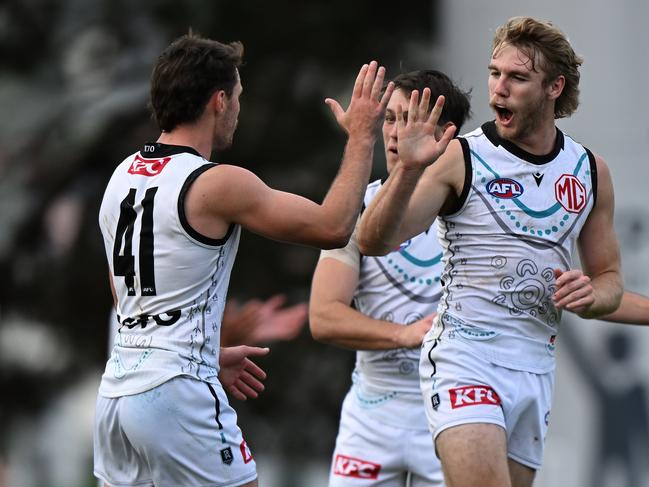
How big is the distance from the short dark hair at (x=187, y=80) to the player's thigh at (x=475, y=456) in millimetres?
1530

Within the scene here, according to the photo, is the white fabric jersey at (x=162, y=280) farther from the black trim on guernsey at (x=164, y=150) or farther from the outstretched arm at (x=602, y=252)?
the outstretched arm at (x=602, y=252)

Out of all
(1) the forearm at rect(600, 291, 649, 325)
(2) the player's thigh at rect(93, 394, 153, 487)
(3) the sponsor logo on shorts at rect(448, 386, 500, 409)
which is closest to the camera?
(2) the player's thigh at rect(93, 394, 153, 487)

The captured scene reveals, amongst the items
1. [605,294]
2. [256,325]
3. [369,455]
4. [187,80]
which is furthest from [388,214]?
[256,325]

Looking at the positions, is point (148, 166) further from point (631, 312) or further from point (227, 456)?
Result: point (631, 312)

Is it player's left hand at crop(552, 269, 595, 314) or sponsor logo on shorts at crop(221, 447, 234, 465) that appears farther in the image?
player's left hand at crop(552, 269, 595, 314)

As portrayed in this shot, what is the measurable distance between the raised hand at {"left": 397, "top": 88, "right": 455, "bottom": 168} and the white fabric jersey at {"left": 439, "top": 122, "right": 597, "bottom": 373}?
0.36 meters

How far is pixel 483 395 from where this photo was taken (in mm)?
4465

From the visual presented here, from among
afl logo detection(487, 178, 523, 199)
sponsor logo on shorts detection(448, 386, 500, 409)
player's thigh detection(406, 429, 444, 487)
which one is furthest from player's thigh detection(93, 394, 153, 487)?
afl logo detection(487, 178, 523, 199)

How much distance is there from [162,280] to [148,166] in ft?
1.41

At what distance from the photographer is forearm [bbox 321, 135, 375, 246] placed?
4242 mm

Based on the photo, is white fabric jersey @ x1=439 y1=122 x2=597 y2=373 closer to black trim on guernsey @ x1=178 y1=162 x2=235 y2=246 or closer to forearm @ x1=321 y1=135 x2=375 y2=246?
forearm @ x1=321 y1=135 x2=375 y2=246

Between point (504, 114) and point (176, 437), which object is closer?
point (176, 437)

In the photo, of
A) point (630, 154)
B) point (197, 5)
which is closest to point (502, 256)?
point (630, 154)

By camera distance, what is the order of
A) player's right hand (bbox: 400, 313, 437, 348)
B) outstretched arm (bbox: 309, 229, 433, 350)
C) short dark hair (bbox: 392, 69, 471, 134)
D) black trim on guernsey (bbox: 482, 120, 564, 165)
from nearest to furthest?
black trim on guernsey (bbox: 482, 120, 564, 165) → player's right hand (bbox: 400, 313, 437, 348) → outstretched arm (bbox: 309, 229, 433, 350) → short dark hair (bbox: 392, 69, 471, 134)
